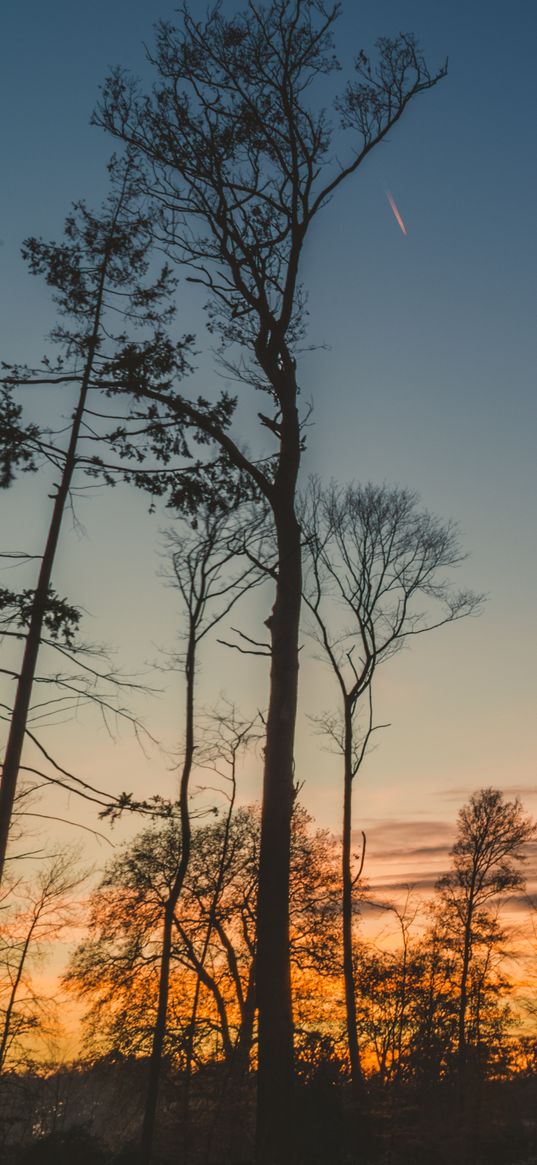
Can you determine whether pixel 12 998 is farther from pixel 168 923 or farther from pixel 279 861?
pixel 279 861

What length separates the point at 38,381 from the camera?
360 inches

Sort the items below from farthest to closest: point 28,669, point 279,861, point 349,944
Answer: point 349,944 → point 28,669 → point 279,861

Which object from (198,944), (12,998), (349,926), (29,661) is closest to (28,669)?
(29,661)

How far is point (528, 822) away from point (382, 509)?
40.3 ft

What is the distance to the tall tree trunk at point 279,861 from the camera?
670 centimetres

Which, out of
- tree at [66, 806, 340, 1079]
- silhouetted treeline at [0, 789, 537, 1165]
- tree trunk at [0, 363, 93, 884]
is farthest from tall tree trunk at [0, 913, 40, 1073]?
tree trunk at [0, 363, 93, 884]

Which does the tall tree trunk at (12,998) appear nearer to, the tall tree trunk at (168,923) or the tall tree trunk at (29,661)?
the tall tree trunk at (168,923)

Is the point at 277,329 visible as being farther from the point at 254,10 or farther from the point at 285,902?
the point at 285,902

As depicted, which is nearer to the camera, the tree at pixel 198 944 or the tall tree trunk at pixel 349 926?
the tall tree trunk at pixel 349 926

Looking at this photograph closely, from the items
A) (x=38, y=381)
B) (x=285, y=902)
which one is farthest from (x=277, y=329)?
(x=285, y=902)

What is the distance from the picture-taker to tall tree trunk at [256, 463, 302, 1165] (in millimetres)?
6699

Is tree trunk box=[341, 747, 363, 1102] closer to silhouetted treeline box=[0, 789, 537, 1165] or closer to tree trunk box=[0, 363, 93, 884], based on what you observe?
silhouetted treeline box=[0, 789, 537, 1165]

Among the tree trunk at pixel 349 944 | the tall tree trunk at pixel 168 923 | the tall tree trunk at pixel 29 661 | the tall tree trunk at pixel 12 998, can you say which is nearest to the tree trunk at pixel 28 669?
the tall tree trunk at pixel 29 661

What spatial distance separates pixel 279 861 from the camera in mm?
7578
